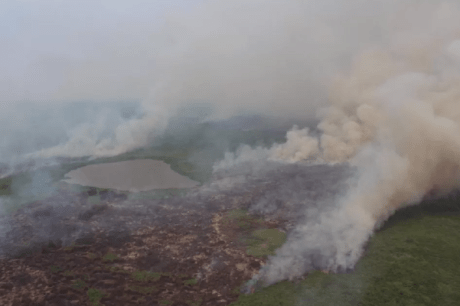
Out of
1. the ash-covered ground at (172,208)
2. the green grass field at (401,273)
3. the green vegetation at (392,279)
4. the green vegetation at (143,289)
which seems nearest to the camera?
the green vegetation at (392,279)

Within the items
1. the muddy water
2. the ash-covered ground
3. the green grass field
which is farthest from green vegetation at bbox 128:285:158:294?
the muddy water

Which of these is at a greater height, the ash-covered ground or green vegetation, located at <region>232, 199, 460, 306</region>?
the ash-covered ground

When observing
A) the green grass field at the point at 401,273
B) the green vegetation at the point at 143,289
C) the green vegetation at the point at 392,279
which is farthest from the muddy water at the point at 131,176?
the green vegetation at the point at 392,279

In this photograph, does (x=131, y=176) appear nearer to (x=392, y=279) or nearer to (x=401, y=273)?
(x=392, y=279)

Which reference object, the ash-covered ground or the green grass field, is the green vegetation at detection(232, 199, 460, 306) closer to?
the green grass field

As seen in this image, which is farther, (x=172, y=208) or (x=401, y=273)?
(x=172, y=208)

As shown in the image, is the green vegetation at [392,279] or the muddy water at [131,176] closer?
the green vegetation at [392,279]

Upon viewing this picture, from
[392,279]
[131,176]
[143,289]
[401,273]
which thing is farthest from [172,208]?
[401,273]

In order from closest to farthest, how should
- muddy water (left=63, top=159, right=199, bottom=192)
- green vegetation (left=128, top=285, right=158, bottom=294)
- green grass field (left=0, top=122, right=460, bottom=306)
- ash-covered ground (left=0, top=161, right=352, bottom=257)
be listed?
1. green grass field (left=0, top=122, right=460, bottom=306)
2. green vegetation (left=128, top=285, right=158, bottom=294)
3. ash-covered ground (left=0, top=161, right=352, bottom=257)
4. muddy water (left=63, top=159, right=199, bottom=192)

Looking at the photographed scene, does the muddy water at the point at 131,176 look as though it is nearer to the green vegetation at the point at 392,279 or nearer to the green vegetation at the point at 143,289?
the green vegetation at the point at 143,289
